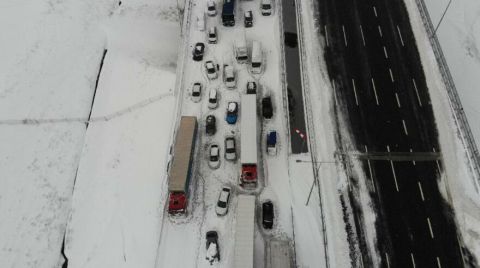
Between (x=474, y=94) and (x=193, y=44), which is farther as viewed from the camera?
(x=193, y=44)

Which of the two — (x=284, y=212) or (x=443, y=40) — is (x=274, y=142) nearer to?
(x=284, y=212)

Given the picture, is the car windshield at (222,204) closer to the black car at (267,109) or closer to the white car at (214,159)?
the white car at (214,159)

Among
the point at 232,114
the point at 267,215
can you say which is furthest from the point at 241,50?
the point at 267,215

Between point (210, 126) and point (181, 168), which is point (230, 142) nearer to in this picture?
point (210, 126)

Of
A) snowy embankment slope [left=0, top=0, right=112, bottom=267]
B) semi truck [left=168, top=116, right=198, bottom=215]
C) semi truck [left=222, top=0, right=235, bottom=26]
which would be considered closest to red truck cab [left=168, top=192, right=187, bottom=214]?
semi truck [left=168, top=116, right=198, bottom=215]

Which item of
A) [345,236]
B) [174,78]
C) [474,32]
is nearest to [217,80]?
[174,78]

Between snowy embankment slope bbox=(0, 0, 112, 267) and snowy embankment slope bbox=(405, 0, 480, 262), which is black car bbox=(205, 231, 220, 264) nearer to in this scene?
snowy embankment slope bbox=(0, 0, 112, 267)

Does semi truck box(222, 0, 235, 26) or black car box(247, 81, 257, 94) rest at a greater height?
semi truck box(222, 0, 235, 26)
